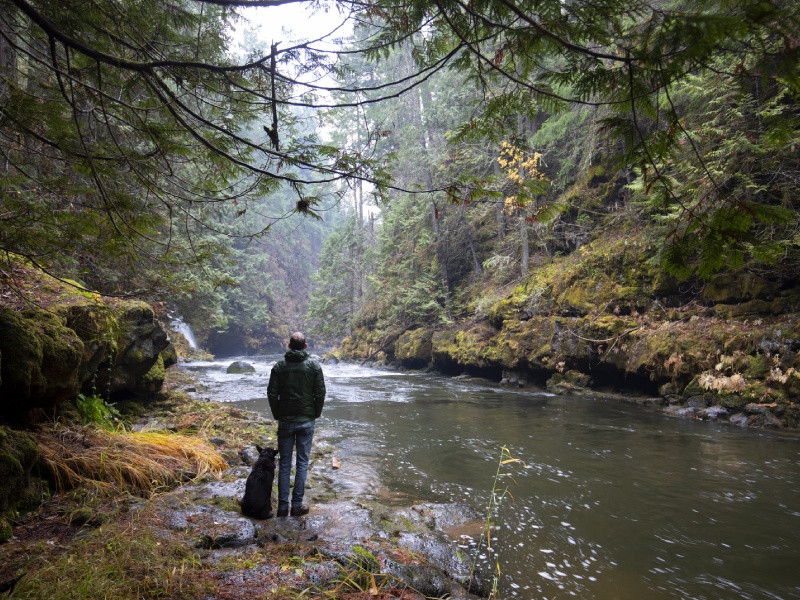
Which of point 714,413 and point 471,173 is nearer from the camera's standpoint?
point 714,413

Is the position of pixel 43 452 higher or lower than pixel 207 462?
higher

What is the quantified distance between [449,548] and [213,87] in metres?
4.66

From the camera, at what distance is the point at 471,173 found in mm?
11281

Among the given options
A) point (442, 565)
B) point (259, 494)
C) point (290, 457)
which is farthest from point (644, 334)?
point (259, 494)

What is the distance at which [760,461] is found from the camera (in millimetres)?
7043

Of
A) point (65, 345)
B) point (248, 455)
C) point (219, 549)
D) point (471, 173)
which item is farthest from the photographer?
point (471, 173)

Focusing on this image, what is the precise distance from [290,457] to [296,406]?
23.1 inches

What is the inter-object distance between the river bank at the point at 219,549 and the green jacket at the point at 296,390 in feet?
3.54

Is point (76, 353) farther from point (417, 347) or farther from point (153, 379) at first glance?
point (417, 347)

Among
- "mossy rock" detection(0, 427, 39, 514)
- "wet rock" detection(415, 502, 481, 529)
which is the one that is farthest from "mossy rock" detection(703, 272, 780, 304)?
"mossy rock" detection(0, 427, 39, 514)

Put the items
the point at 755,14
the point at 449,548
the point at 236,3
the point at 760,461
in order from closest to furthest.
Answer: the point at 755,14, the point at 236,3, the point at 449,548, the point at 760,461

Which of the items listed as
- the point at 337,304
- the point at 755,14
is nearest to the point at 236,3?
the point at 755,14

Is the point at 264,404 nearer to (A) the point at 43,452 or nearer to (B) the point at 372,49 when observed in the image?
(A) the point at 43,452

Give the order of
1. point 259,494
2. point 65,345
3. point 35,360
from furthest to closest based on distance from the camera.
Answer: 1. point 65,345
2. point 259,494
3. point 35,360
